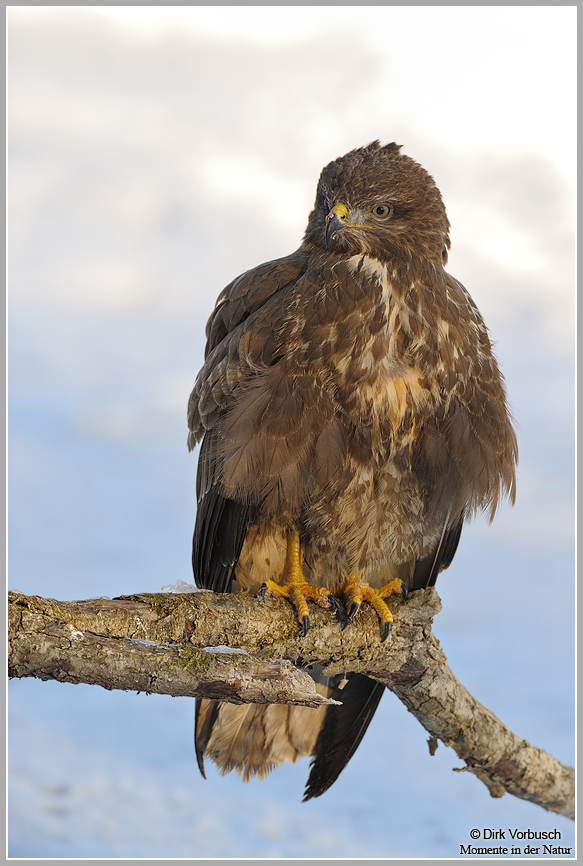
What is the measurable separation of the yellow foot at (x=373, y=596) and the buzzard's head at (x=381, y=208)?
170 cm

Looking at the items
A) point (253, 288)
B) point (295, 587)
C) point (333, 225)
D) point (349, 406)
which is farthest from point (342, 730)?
point (333, 225)

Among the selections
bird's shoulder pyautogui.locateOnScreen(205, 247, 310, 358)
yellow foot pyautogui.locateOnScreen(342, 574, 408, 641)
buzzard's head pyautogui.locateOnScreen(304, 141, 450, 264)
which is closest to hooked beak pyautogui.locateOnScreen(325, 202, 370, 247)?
buzzard's head pyautogui.locateOnScreen(304, 141, 450, 264)

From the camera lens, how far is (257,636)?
144 inches

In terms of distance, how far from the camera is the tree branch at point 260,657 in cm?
289

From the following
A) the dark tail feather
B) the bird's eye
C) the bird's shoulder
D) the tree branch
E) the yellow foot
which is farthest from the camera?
the dark tail feather

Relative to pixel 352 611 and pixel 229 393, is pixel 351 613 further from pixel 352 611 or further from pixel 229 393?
pixel 229 393

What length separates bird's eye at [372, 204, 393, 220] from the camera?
3.61m

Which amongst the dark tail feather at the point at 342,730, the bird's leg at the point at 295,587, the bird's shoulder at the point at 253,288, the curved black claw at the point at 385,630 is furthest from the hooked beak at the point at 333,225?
the dark tail feather at the point at 342,730

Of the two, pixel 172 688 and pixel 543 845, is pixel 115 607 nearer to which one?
pixel 172 688

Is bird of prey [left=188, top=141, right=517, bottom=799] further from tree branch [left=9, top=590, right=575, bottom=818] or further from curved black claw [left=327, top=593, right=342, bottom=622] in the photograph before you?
tree branch [left=9, top=590, right=575, bottom=818]

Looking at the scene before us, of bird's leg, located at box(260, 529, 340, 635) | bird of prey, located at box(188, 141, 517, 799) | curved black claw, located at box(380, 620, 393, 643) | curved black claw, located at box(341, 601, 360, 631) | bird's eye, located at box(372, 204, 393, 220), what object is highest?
bird's eye, located at box(372, 204, 393, 220)

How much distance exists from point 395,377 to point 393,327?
0.75 feet

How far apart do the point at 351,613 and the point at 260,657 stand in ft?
1.93

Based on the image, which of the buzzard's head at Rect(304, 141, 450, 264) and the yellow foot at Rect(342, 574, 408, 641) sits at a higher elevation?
the buzzard's head at Rect(304, 141, 450, 264)
